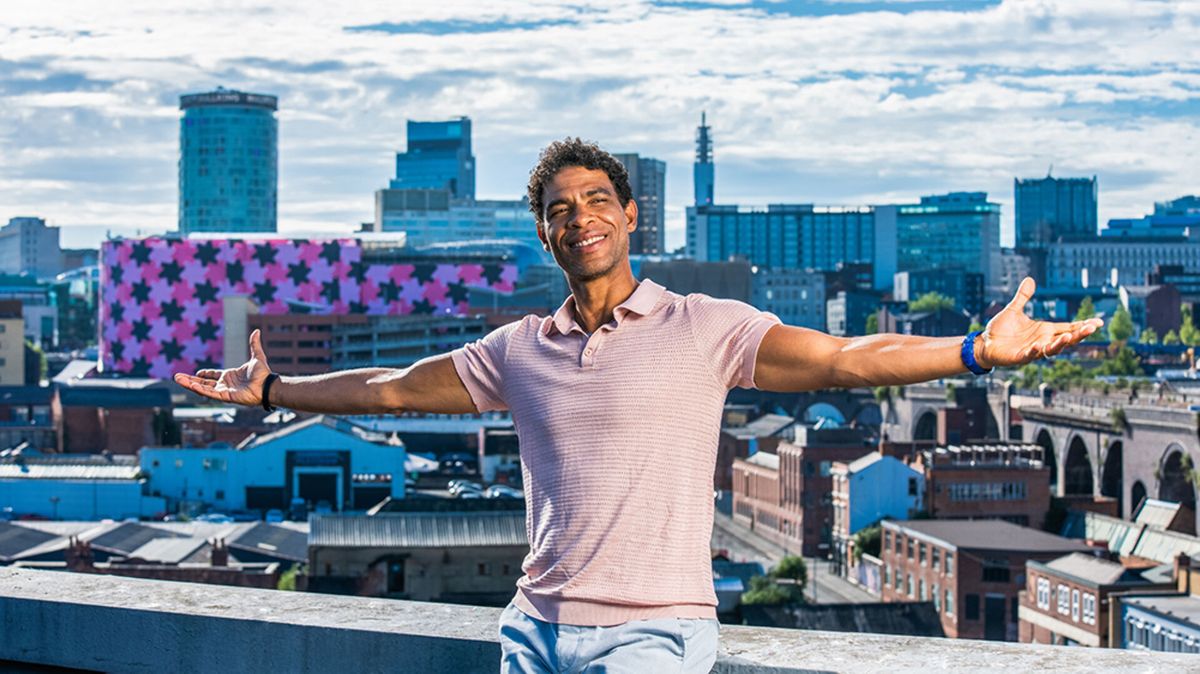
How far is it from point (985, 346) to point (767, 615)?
27.9 m

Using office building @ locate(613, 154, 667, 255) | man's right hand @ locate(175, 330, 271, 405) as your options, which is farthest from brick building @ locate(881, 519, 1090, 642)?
office building @ locate(613, 154, 667, 255)

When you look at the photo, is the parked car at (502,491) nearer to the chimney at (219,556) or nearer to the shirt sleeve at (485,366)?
the chimney at (219,556)

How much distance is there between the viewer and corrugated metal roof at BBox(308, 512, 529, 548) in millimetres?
31656

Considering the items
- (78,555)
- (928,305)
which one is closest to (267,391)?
(78,555)

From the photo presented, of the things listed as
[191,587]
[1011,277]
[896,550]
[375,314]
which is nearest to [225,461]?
[896,550]

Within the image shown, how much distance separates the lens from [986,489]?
147 ft

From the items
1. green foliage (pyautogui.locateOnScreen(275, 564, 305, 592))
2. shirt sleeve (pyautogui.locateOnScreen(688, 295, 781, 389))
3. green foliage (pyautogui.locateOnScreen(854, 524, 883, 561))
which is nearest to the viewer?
shirt sleeve (pyautogui.locateOnScreen(688, 295, 781, 389))

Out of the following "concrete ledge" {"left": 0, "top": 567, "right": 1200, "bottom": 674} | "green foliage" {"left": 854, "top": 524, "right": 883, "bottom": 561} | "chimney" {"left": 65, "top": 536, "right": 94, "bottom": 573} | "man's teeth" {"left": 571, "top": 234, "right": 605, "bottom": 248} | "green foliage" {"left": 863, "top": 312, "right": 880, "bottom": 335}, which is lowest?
"green foliage" {"left": 854, "top": 524, "right": 883, "bottom": 561}

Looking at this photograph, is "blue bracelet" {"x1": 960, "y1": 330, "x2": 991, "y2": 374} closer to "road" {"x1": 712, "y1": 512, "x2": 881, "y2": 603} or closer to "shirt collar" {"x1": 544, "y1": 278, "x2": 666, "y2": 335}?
"shirt collar" {"x1": 544, "y1": 278, "x2": 666, "y2": 335}

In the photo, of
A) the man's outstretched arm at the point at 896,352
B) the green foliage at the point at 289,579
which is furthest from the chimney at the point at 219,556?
the man's outstretched arm at the point at 896,352

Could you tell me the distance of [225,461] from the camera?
47.9 meters

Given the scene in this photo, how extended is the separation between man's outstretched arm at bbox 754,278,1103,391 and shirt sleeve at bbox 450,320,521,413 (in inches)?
18.8

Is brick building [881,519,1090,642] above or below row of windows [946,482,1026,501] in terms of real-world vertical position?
below

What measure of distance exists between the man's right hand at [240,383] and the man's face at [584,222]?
2.35 ft
